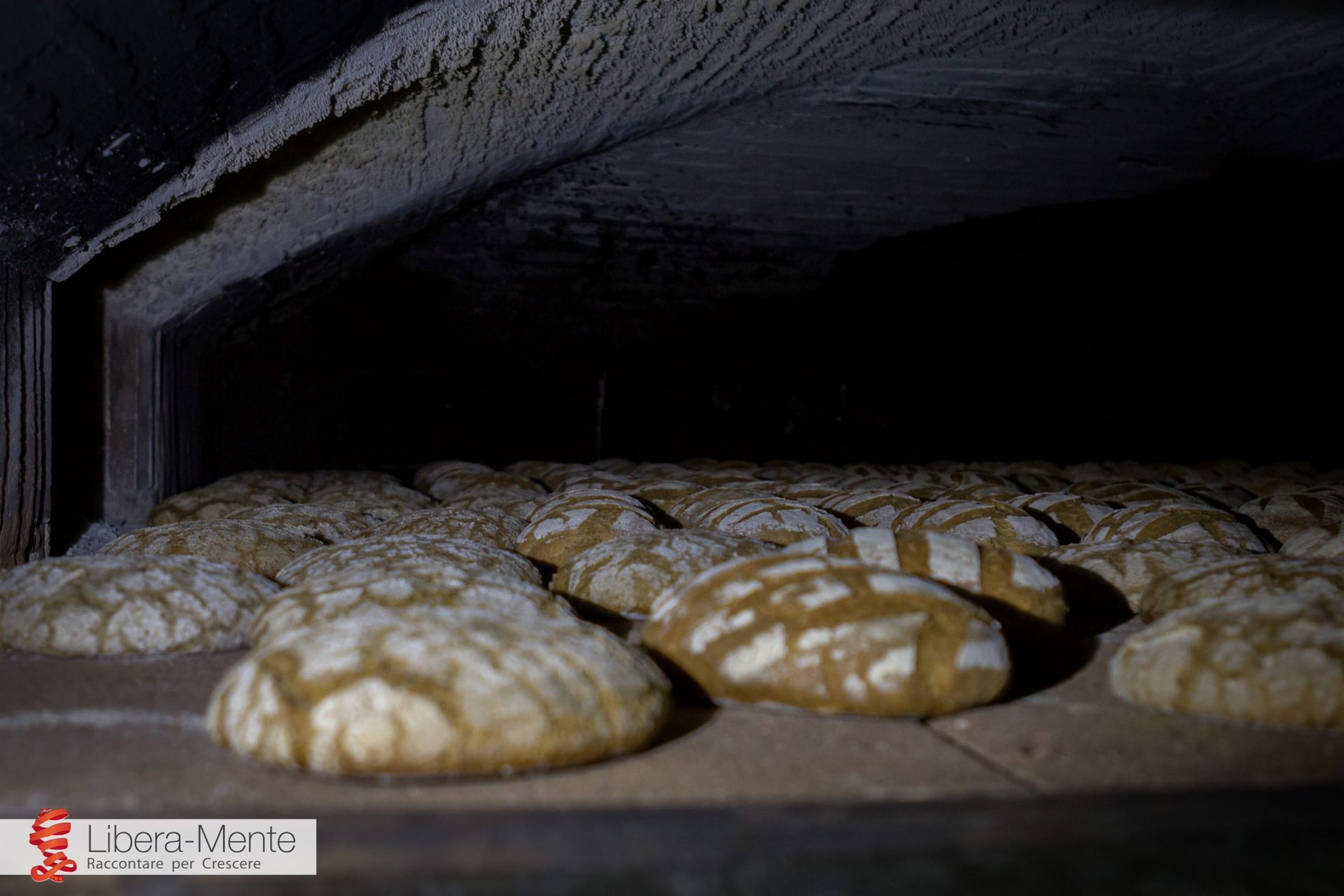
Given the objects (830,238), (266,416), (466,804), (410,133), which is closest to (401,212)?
(410,133)

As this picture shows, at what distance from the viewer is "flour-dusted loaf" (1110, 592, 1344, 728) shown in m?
1.54

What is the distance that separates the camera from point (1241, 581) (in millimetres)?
2150

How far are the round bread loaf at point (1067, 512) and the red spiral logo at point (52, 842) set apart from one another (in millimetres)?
2768

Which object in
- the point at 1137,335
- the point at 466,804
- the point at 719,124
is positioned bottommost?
the point at 466,804

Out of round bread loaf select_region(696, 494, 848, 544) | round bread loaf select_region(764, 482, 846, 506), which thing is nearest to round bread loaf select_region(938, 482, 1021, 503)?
round bread loaf select_region(764, 482, 846, 506)

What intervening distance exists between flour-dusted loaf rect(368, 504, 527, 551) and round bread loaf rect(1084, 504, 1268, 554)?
1.75 m

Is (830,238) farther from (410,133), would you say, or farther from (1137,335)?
(410,133)

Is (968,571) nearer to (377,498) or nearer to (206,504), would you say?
(377,498)

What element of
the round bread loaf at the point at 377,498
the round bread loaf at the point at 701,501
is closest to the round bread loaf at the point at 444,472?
the round bread loaf at the point at 377,498

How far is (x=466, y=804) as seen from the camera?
4.07 ft

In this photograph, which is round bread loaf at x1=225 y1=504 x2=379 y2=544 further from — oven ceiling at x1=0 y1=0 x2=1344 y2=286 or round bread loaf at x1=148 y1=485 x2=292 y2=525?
oven ceiling at x1=0 y1=0 x2=1344 y2=286

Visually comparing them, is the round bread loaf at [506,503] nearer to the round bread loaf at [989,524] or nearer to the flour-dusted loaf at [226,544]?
the flour-dusted loaf at [226,544]

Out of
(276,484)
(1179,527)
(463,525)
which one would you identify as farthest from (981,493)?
(276,484)

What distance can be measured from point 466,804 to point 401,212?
13.7 ft
